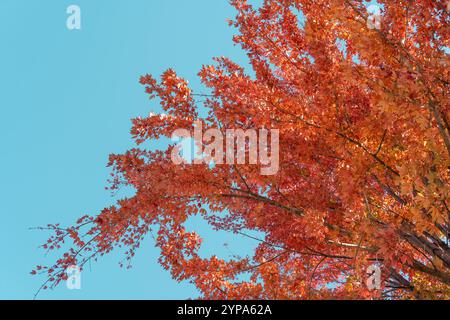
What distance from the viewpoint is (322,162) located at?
6477 mm

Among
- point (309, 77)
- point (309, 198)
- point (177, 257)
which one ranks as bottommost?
point (177, 257)

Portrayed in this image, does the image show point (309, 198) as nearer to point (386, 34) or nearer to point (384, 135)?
point (384, 135)

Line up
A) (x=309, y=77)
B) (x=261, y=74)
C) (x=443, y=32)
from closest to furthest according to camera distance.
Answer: (x=443, y=32) < (x=309, y=77) < (x=261, y=74)

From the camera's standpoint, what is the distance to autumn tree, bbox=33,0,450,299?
4637 millimetres

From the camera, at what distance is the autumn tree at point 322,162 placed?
4637 millimetres

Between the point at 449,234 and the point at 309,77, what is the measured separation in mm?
3089

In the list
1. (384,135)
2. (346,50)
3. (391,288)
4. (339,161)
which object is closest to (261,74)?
(346,50)

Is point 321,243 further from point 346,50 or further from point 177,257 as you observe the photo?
point 346,50

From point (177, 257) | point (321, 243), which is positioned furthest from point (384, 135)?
point (177, 257)

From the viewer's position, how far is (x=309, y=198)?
6.14 metres
